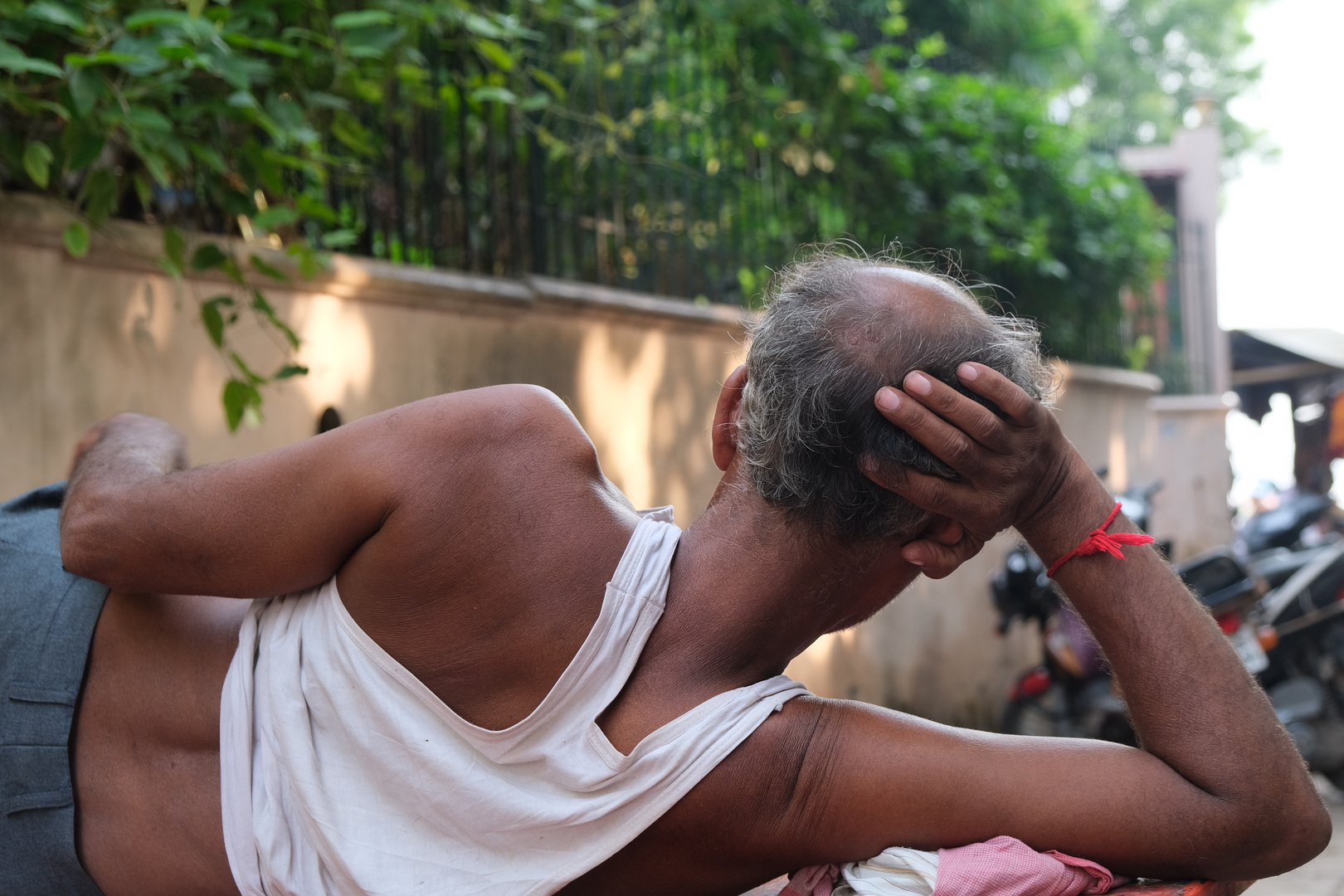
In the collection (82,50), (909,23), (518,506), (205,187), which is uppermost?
(909,23)

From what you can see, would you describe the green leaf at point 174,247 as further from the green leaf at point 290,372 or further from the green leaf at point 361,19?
the green leaf at point 361,19

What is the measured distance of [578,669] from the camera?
156 cm

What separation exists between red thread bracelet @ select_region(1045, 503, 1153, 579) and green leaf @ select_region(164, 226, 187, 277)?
7.58ft

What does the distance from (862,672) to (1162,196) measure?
413 inches

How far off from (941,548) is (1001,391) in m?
0.27

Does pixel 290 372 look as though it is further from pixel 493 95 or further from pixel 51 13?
pixel 493 95

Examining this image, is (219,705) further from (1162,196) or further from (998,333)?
(1162,196)

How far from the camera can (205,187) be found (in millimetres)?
3309

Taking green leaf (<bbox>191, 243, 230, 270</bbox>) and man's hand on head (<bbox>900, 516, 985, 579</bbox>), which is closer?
man's hand on head (<bbox>900, 516, 985, 579</bbox>)

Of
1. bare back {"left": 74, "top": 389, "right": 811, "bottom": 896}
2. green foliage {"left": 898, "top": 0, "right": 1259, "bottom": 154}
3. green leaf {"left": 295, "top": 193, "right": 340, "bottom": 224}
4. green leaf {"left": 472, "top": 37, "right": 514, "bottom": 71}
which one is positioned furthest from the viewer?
green foliage {"left": 898, "top": 0, "right": 1259, "bottom": 154}

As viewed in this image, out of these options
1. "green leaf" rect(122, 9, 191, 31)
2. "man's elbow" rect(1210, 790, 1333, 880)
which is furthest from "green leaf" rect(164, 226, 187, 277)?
"man's elbow" rect(1210, 790, 1333, 880)

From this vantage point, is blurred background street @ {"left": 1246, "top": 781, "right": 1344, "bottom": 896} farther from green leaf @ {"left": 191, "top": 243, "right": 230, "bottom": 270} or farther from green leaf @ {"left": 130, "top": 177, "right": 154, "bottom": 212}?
green leaf @ {"left": 130, "top": 177, "right": 154, "bottom": 212}

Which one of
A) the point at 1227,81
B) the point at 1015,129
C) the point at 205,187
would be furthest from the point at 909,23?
the point at 1227,81

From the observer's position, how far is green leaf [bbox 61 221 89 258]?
2754 millimetres
